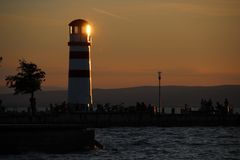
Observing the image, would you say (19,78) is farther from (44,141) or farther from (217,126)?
(44,141)

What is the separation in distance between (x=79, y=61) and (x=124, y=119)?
10970 mm

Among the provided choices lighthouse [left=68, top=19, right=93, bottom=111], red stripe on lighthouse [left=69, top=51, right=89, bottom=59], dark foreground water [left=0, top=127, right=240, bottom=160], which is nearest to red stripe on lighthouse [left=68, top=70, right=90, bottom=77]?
lighthouse [left=68, top=19, right=93, bottom=111]

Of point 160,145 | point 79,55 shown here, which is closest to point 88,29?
point 79,55

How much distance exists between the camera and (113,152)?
68.2 metres

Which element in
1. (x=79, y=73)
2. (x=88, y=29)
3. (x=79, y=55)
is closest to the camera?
(x=79, y=73)

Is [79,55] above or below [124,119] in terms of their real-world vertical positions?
above

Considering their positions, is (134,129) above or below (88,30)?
below

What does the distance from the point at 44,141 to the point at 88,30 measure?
37677mm

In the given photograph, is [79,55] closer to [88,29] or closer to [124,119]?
[88,29]

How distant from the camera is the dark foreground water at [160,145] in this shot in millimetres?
64562

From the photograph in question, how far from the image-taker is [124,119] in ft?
354

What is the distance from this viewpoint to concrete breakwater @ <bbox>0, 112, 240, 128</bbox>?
101938 millimetres

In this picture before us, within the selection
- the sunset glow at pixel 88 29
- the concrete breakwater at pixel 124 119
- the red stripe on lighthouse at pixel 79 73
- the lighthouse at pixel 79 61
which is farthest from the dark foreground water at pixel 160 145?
the sunset glow at pixel 88 29

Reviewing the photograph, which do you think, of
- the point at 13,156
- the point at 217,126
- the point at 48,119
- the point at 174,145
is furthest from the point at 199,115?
the point at 13,156
